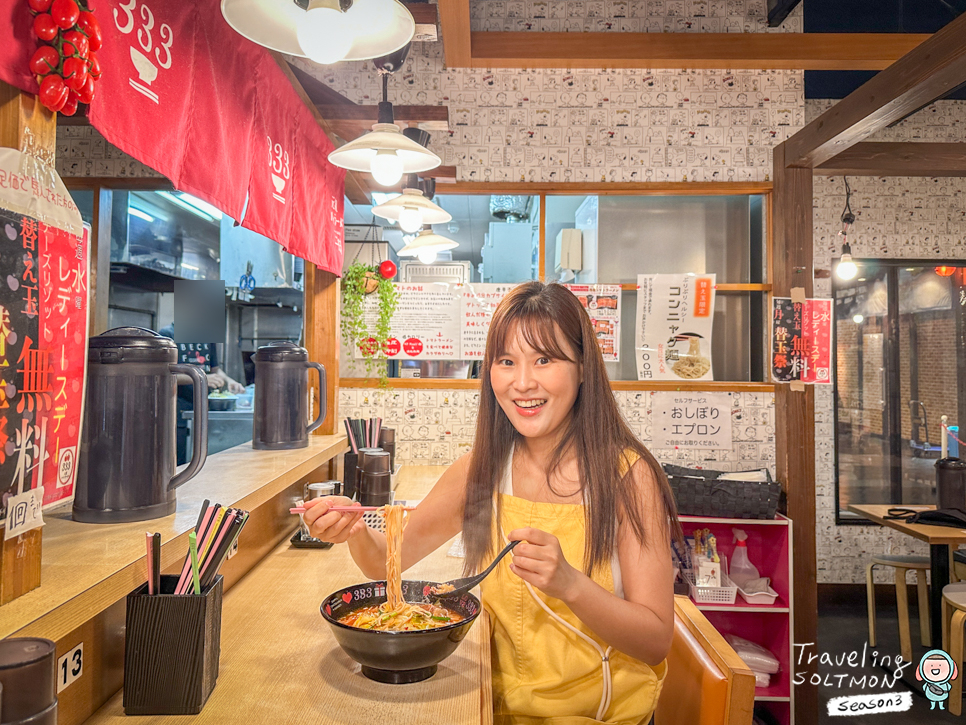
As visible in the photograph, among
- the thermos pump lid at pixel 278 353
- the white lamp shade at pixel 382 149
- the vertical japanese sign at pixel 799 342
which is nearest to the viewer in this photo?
the white lamp shade at pixel 382 149

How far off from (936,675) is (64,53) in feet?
15.2

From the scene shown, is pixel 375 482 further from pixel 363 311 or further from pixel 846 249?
pixel 846 249

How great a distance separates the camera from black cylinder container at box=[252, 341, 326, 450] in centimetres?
241

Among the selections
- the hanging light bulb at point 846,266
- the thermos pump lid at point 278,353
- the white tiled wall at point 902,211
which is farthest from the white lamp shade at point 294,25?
the white tiled wall at point 902,211

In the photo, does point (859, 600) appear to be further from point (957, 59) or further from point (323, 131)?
point (323, 131)

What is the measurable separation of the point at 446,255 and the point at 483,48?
7228mm

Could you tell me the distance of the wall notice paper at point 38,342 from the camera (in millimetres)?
822

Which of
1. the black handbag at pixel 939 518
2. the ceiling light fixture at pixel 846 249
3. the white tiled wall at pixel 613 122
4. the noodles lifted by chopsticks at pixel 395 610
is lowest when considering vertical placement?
the black handbag at pixel 939 518

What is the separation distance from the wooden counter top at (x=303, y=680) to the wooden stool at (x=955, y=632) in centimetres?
309

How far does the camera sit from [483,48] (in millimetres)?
3793

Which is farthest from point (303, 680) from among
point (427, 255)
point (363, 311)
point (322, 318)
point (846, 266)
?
point (846, 266)

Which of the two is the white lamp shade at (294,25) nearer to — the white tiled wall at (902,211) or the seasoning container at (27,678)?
the seasoning container at (27,678)

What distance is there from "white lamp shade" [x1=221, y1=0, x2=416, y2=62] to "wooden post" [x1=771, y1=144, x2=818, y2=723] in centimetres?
287

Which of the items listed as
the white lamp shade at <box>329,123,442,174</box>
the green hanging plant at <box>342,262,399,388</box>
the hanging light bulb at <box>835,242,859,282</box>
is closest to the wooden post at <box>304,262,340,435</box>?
the green hanging plant at <box>342,262,399,388</box>
